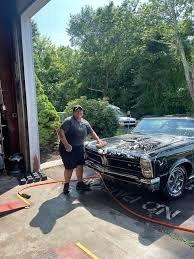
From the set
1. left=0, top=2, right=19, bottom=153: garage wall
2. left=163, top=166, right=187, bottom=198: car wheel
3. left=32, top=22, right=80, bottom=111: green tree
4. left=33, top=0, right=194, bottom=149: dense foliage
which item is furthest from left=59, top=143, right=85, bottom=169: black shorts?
left=32, top=22, right=80, bottom=111: green tree

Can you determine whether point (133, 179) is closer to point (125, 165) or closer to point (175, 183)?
point (125, 165)

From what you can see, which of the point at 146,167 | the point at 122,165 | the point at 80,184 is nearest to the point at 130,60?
the point at 80,184

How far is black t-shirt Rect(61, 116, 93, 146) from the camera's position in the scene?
17.5 feet

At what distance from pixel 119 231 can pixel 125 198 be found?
1.19 metres

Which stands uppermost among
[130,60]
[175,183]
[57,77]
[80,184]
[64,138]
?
[130,60]

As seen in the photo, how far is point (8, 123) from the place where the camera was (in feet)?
24.0

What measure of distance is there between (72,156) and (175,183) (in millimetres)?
1837

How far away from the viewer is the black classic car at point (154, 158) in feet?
15.6

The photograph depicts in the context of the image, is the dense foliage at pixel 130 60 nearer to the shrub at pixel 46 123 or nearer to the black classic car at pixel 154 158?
the shrub at pixel 46 123

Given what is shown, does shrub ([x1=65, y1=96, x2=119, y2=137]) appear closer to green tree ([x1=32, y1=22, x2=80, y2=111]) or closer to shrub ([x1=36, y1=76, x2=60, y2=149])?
shrub ([x1=36, y1=76, x2=60, y2=149])

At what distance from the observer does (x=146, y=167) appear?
Result: 185 inches

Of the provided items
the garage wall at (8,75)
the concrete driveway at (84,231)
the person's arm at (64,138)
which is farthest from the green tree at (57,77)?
the concrete driveway at (84,231)

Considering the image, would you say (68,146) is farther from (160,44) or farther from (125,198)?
(160,44)

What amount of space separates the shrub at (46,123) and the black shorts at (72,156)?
3.29m
